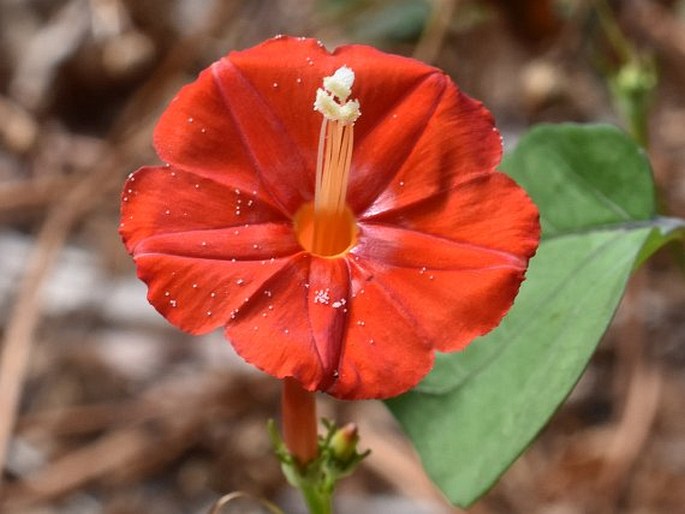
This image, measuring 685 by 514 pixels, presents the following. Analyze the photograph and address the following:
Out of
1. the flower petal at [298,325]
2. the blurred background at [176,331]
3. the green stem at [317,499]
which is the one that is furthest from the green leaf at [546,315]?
the blurred background at [176,331]

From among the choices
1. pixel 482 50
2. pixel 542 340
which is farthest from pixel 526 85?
pixel 542 340

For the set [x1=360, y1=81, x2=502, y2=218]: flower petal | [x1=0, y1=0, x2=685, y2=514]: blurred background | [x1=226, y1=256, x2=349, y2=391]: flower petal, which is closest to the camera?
[x1=226, y1=256, x2=349, y2=391]: flower petal

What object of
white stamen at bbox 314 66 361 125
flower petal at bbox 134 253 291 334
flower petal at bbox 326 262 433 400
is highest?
white stamen at bbox 314 66 361 125

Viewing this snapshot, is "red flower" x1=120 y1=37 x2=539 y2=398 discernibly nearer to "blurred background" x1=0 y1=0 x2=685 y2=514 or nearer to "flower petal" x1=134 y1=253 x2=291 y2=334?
"flower petal" x1=134 y1=253 x2=291 y2=334

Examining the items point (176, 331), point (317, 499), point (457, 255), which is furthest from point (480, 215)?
point (176, 331)

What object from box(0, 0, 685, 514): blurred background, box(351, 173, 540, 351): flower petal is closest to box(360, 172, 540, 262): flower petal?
box(351, 173, 540, 351): flower petal

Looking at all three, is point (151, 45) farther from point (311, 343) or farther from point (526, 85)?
point (311, 343)

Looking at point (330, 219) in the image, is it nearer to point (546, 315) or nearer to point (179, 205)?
point (179, 205)
